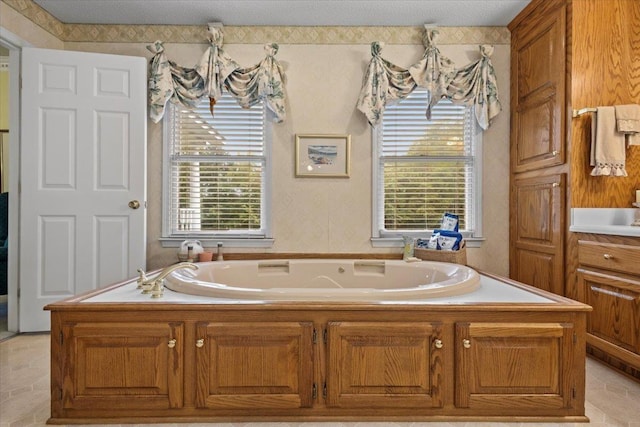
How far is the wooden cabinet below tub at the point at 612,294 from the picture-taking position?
1874 millimetres

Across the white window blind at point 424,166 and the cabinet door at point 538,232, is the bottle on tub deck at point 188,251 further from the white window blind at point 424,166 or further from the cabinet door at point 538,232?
the cabinet door at point 538,232

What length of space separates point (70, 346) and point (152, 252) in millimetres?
1497

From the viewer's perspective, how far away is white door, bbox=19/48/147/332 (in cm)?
261

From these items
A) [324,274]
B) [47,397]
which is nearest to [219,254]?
[324,274]

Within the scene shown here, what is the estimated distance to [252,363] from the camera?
153 cm

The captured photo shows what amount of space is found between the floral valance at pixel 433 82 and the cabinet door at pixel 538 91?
19 cm

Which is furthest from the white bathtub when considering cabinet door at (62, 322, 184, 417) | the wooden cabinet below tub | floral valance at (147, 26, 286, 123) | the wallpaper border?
the wallpaper border

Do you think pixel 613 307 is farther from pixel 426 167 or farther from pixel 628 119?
pixel 426 167

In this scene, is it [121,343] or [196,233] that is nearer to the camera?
[121,343]

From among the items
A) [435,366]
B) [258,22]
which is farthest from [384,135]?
[435,366]

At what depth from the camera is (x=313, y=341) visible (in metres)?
1.54

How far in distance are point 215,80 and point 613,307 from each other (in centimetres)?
285

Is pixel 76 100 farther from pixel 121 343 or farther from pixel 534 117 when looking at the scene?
pixel 534 117

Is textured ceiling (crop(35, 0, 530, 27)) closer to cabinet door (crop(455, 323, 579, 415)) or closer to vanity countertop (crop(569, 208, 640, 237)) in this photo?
vanity countertop (crop(569, 208, 640, 237))
